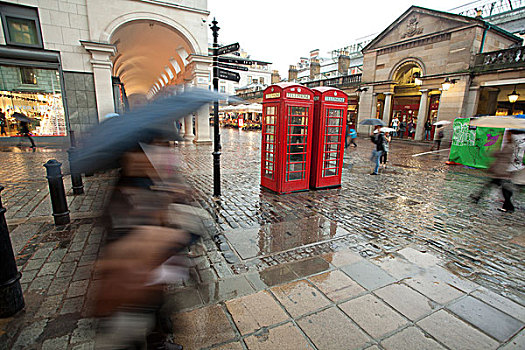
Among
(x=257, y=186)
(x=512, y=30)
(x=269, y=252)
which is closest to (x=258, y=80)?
(x=512, y=30)

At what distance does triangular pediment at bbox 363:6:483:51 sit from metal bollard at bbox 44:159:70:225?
22.8m

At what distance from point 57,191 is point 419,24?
23.7 m

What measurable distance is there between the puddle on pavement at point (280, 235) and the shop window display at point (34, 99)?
13.8 m

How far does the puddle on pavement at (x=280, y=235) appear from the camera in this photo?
371 centimetres

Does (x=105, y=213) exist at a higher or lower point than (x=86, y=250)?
higher

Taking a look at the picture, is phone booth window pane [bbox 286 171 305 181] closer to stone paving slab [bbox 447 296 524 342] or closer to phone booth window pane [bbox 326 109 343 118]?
phone booth window pane [bbox 326 109 343 118]

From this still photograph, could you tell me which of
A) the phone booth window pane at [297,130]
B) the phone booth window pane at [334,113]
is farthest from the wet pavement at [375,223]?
Answer: the phone booth window pane at [334,113]

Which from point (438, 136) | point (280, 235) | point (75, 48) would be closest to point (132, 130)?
point (280, 235)

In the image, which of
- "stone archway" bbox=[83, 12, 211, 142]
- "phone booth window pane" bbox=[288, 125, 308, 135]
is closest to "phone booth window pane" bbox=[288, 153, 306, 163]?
"phone booth window pane" bbox=[288, 125, 308, 135]

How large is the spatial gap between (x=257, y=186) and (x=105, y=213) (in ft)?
17.2

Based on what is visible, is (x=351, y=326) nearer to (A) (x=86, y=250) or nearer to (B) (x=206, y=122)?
(A) (x=86, y=250)

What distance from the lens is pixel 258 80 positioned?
5375cm

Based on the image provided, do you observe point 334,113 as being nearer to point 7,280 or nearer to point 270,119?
point 270,119

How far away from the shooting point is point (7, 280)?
2342mm
